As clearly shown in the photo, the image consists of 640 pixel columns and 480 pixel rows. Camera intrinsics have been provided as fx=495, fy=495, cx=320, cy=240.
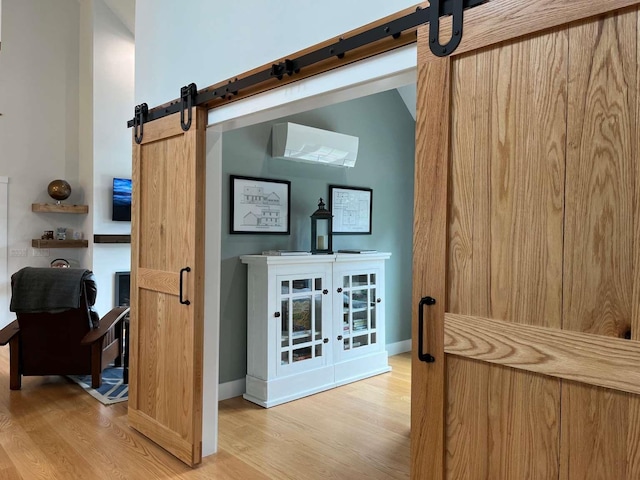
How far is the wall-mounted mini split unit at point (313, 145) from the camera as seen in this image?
12.7 ft

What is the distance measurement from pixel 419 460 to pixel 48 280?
314 centimetres

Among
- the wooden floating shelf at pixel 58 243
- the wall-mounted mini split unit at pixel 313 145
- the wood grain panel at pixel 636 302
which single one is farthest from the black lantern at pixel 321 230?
the wooden floating shelf at pixel 58 243

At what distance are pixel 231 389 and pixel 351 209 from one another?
1.96 metres

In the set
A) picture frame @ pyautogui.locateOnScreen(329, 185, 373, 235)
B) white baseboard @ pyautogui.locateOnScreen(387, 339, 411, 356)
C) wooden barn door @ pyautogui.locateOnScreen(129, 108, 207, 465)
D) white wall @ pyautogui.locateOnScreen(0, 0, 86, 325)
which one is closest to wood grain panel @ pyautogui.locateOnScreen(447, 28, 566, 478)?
wooden barn door @ pyautogui.locateOnScreen(129, 108, 207, 465)

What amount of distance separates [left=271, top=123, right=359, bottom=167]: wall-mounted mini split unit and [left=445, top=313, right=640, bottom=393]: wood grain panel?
2.67 m

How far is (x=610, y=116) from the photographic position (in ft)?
3.85

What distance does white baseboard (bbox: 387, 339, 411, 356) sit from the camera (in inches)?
201

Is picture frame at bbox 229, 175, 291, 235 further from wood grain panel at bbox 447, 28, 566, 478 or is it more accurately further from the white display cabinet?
wood grain panel at bbox 447, 28, 566, 478

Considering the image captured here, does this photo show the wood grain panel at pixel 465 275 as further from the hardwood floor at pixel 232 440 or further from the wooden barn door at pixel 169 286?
Answer: the wooden barn door at pixel 169 286

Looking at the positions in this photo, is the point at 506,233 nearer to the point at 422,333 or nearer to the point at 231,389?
the point at 422,333

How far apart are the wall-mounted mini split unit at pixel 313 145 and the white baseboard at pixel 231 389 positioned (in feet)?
5.85

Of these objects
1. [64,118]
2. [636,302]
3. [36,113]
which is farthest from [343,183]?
[36,113]

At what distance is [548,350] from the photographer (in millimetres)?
1267

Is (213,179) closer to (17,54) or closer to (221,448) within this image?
(221,448)
